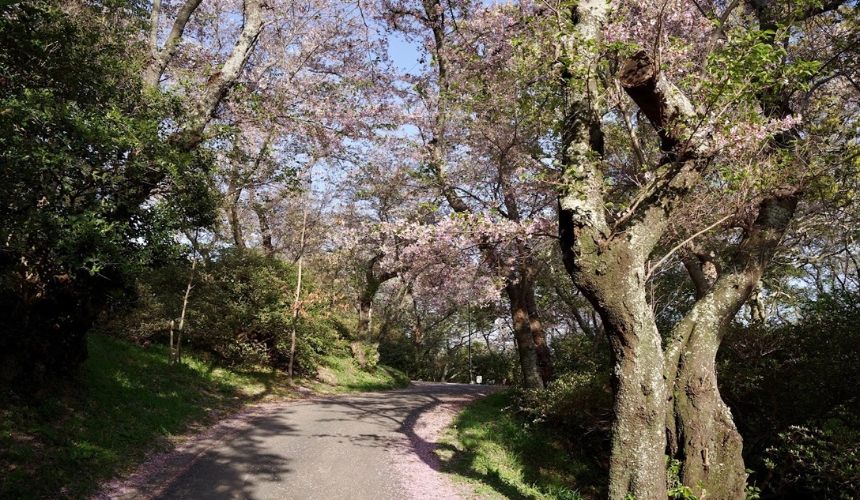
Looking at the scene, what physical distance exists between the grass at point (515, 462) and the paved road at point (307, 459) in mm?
951

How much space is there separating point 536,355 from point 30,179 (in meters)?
10.9

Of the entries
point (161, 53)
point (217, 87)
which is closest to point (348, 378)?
point (217, 87)

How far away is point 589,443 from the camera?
31.4 ft

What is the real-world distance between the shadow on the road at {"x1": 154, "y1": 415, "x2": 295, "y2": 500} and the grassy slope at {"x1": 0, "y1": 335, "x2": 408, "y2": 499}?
33.6 inches

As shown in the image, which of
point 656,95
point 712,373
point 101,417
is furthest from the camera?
point 101,417

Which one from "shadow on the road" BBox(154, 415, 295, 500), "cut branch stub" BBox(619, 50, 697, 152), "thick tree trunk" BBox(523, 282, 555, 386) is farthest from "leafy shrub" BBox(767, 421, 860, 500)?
"shadow on the road" BBox(154, 415, 295, 500)

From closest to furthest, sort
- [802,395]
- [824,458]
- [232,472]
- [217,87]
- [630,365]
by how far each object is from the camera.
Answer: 1. [630,365]
2. [824,458]
3. [232,472]
4. [802,395]
5. [217,87]

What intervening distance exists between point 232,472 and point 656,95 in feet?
25.0

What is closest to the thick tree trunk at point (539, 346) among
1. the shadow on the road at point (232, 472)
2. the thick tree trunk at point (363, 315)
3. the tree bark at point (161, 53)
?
the shadow on the road at point (232, 472)

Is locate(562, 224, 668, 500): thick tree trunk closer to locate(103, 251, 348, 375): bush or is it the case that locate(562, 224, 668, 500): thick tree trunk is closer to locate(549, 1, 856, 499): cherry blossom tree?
locate(549, 1, 856, 499): cherry blossom tree

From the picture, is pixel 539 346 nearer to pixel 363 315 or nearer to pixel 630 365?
pixel 630 365

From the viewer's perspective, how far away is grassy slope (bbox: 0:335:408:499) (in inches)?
215

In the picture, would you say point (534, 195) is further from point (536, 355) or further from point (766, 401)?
point (766, 401)

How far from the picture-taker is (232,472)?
6.88 meters
